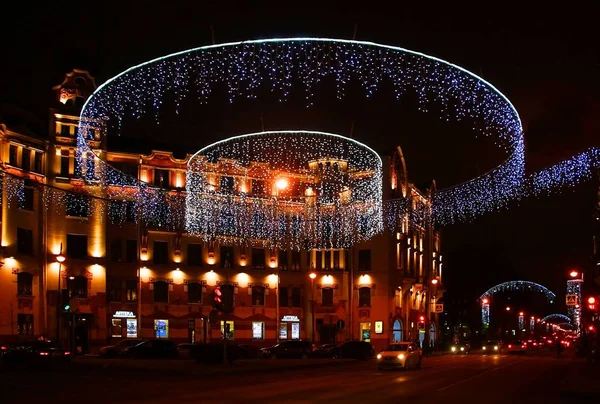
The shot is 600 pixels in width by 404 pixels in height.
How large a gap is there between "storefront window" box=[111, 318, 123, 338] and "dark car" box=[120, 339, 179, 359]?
53.1 ft

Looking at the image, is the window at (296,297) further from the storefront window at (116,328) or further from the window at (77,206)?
the window at (77,206)

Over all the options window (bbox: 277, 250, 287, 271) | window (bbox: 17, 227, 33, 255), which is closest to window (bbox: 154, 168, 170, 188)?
window (bbox: 17, 227, 33, 255)

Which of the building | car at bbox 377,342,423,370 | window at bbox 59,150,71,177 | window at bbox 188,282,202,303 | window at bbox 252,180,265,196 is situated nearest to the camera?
car at bbox 377,342,423,370

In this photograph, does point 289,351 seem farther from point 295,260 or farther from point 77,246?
point 295,260

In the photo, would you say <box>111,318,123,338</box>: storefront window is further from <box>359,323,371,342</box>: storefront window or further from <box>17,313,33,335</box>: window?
<box>359,323,371,342</box>: storefront window

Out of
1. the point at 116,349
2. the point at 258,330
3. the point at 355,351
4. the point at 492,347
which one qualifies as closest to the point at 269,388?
the point at 116,349

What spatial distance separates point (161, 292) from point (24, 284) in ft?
42.8

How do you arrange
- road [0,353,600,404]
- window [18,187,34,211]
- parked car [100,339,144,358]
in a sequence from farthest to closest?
window [18,187,34,211]
parked car [100,339,144,358]
road [0,353,600,404]

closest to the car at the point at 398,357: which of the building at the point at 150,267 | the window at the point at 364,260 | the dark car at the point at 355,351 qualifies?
the building at the point at 150,267

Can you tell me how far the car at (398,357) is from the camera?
42.0m

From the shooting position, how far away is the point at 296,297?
77625 millimetres

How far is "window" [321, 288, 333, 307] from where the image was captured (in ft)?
255

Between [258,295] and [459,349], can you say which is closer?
[258,295]

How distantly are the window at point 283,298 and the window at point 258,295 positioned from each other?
2090 millimetres
